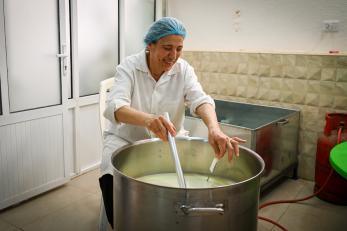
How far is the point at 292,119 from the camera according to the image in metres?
2.66

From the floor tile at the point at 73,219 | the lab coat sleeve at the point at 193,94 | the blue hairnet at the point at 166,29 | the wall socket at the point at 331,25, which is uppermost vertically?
the wall socket at the point at 331,25

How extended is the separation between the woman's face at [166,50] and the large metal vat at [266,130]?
3.02 feet

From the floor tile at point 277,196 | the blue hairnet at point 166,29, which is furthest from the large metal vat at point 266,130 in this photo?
the blue hairnet at point 166,29

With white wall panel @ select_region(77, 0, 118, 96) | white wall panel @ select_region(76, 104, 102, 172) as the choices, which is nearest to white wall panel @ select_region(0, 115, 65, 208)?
white wall panel @ select_region(76, 104, 102, 172)

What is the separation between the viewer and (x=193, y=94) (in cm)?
164

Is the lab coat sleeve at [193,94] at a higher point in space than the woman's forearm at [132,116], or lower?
higher

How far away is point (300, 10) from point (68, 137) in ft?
6.84

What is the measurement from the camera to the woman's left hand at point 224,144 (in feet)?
3.76

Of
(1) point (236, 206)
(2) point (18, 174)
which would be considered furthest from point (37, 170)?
(1) point (236, 206)

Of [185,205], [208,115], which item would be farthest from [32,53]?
[185,205]

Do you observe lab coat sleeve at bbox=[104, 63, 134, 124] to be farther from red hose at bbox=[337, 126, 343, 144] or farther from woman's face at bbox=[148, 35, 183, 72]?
red hose at bbox=[337, 126, 343, 144]

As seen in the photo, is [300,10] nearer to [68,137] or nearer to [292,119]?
[292,119]

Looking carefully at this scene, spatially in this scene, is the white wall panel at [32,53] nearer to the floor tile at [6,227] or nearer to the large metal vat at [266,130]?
the floor tile at [6,227]

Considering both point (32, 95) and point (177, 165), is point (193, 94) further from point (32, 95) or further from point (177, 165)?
point (32, 95)
